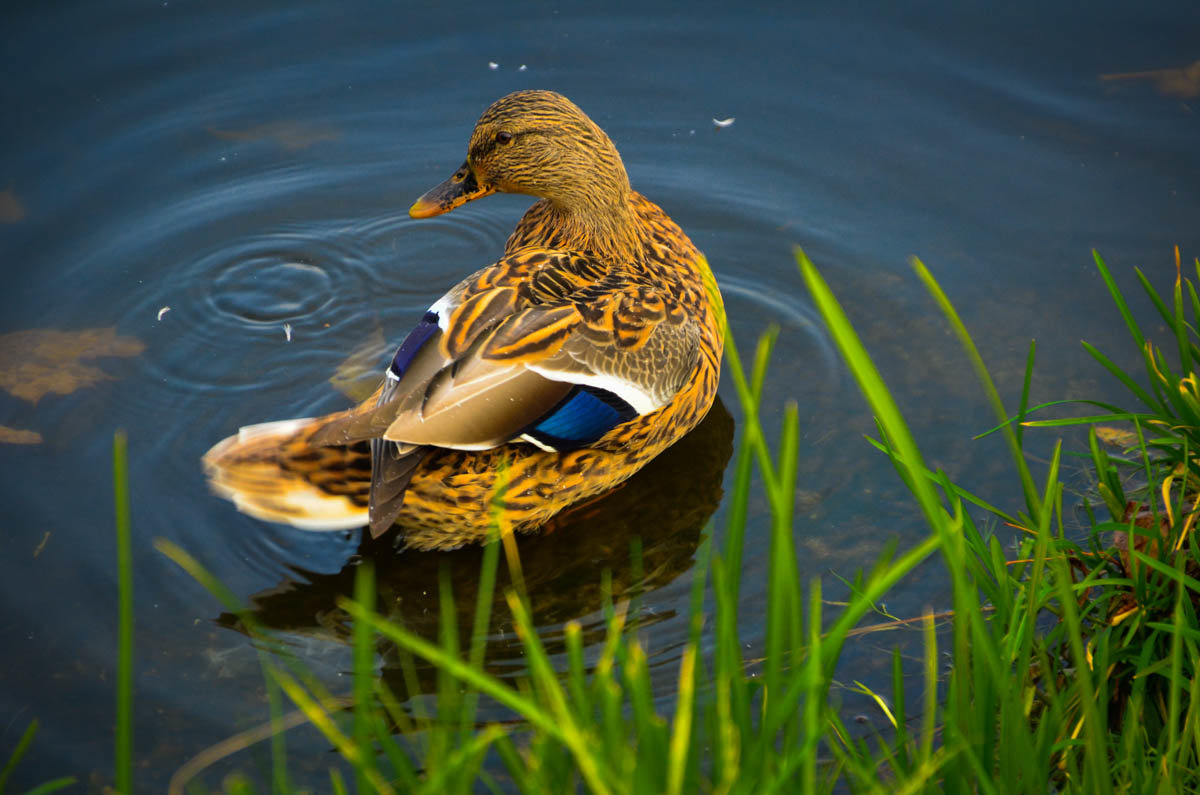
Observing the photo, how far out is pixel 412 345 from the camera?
11.5ft

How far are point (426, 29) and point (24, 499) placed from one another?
3401mm

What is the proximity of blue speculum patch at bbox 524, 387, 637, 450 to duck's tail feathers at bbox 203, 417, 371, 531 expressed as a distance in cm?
55

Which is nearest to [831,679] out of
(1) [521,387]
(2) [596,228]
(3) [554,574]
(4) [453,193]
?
(1) [521,387]

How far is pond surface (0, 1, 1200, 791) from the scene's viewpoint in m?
3.47

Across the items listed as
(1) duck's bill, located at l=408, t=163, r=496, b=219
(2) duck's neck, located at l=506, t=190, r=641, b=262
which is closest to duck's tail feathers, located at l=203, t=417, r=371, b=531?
(1) duck's bill, located at l=408, t=163, r=496, b=219

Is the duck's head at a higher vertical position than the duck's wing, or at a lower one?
higher

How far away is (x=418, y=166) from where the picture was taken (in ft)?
17.6

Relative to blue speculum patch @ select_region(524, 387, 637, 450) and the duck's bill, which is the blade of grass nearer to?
blue speculum patch @ select_region(524, 387, 637, 450)

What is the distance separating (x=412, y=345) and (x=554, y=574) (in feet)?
2.87

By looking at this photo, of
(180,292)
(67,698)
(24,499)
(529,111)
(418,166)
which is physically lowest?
(67,698)

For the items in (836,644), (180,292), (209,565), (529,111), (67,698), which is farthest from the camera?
(180,292)

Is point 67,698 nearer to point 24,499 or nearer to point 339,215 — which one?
point 24,499

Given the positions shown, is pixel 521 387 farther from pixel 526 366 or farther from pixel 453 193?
pixel 453 193

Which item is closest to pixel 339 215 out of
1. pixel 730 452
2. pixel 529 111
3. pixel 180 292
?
pixel 180 292
